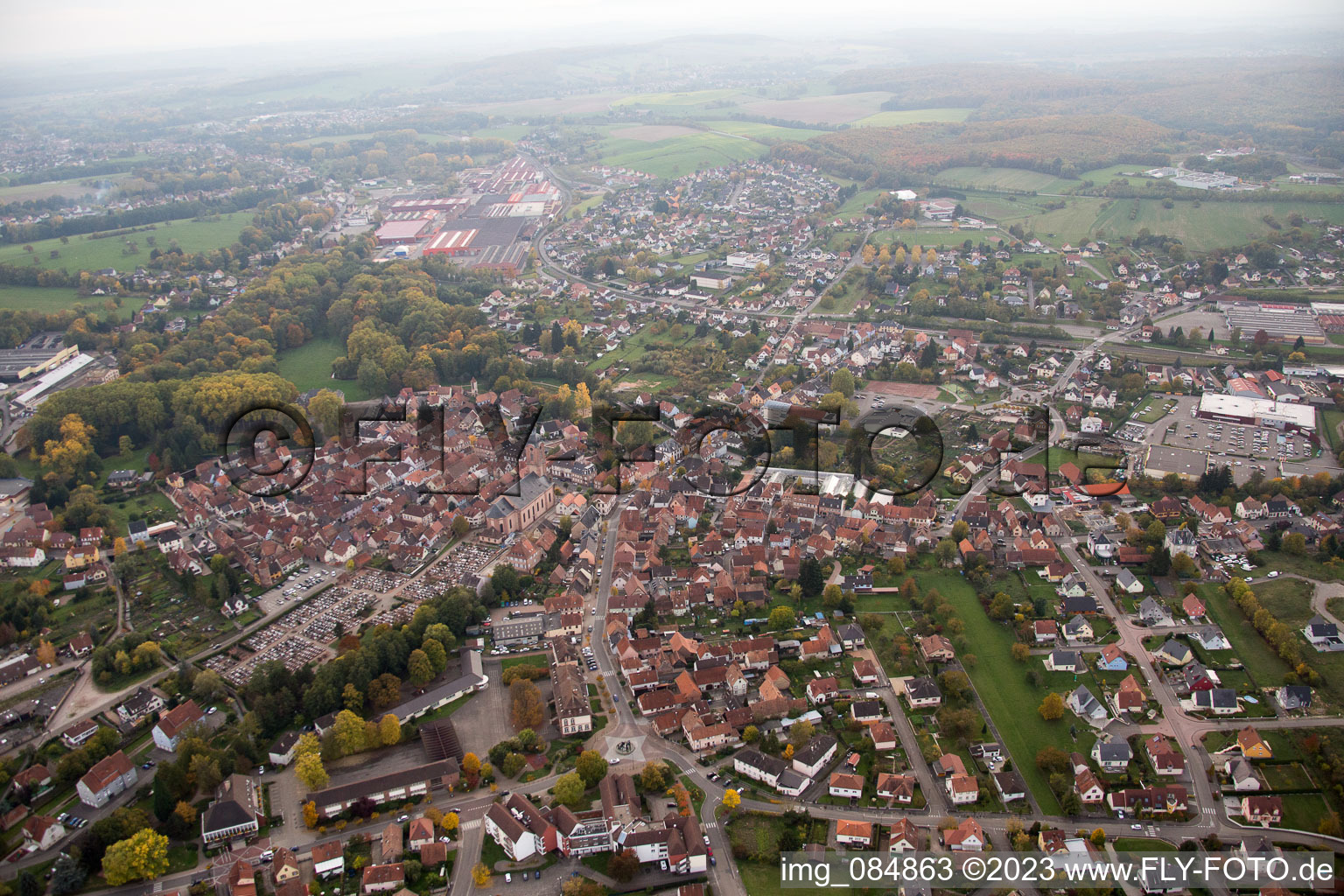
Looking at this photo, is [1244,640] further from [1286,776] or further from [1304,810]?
[1304,810]

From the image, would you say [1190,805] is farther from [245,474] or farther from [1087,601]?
[245,474]

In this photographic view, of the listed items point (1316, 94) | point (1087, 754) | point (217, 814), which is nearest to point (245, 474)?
point (217, 814)

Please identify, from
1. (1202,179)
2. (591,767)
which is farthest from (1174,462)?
(1202,179)

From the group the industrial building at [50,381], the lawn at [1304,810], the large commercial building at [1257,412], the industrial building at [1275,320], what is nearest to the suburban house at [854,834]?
the lawn at [1304,810]

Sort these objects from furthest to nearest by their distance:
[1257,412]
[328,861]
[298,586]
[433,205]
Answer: [433,205] < [1257,412] < [298,586] < [328,861]

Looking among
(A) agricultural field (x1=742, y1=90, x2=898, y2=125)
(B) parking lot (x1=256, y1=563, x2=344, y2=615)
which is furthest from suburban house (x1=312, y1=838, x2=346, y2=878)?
(A) agricultural field (x1=742, y1=90, x2=898, y2=125)

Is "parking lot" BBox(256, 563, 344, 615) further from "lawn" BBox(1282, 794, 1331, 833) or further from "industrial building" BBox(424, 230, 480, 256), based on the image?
"industrial building" BBox(424, 230, 480, 256)
